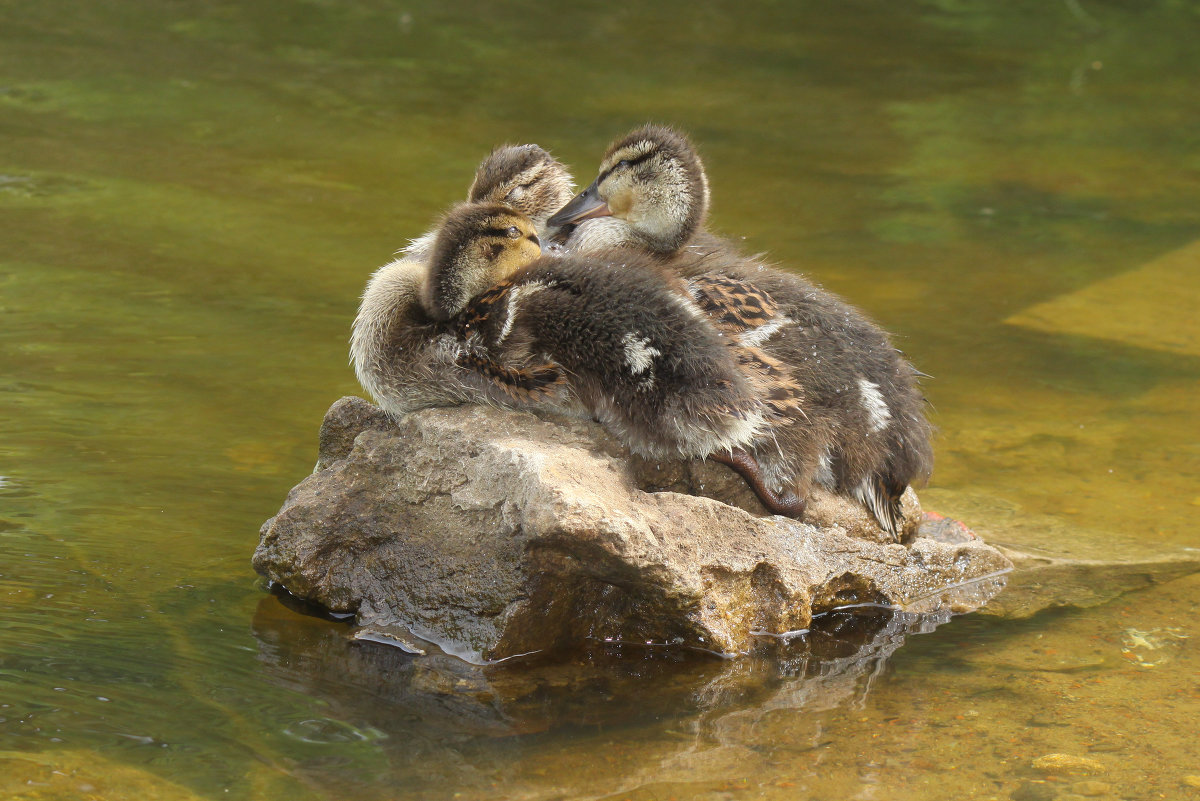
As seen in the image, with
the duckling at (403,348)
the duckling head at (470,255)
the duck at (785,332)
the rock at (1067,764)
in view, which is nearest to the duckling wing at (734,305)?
the duck at (785,332)

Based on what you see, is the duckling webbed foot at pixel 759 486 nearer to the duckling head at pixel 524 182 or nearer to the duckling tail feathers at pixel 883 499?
the duckling tail feathers at pixel 883 499

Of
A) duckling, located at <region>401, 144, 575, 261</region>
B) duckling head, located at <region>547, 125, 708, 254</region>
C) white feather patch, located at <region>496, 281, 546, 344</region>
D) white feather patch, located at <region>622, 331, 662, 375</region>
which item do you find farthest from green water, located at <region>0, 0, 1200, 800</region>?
duckling head, located at <region>547, 125, 708, 254</region>

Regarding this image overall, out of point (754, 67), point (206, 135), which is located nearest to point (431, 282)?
point (206, 135)

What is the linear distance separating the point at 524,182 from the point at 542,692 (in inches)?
80.1

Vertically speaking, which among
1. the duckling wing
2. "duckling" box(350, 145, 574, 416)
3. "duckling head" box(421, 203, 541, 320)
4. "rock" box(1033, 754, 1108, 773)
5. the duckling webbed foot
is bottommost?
"rock" box(1033, 754, 1108, 773)

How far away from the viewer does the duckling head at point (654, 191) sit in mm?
4945

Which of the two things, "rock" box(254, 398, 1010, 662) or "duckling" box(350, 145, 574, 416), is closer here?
"rock" box(254, 398, 1010, 662)

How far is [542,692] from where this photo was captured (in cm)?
402

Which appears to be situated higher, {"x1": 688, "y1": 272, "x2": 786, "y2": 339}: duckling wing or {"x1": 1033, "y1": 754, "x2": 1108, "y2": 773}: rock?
{"x1": 688, "y1": 272, "x2": 786, "y2": 339}: duckling wing

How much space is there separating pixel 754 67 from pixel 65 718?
10.3 m

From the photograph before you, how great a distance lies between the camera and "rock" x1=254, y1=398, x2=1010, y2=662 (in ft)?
13.3

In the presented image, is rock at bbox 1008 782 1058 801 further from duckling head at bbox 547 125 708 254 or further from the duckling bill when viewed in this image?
duckling head at bbox 547 125 708 254

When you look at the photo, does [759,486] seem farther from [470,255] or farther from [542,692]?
[470,255]

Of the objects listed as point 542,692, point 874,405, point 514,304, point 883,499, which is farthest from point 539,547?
point 883,499
